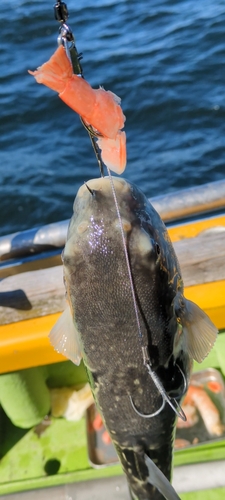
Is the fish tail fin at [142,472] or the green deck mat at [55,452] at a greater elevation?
the fish tail fin at [142,472]

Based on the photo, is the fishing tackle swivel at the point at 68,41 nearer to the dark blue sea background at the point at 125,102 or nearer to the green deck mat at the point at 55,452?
the green deck mat at the point at 55,452

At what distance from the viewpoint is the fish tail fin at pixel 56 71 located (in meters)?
1.52

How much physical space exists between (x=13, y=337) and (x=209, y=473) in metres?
1.35

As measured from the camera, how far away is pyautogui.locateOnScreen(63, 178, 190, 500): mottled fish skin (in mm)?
1774

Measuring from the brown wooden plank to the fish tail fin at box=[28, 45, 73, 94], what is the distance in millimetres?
1623

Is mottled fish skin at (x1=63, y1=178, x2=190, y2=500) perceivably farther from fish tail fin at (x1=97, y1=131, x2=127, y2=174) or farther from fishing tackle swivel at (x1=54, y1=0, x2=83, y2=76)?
fishing tackle swivel at (x1=54, y1=0, x2=83, y2=76)

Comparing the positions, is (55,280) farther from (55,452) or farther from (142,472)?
(55,452)

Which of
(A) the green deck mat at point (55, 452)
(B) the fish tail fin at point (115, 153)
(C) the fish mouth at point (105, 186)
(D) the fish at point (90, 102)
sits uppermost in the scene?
(D) the fish at point (90, 102)

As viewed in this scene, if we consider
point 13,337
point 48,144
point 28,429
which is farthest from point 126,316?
point 48,144

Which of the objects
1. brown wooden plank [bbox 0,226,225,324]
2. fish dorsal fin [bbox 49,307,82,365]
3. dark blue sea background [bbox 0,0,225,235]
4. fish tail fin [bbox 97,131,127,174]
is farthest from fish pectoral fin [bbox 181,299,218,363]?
dark blue sea background [bbox 0,0,225,235]

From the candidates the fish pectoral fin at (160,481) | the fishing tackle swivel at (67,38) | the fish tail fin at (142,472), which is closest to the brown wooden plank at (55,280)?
the fish tail fin at (142,472)

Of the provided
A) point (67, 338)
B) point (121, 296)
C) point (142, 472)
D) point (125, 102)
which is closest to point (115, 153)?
point (121, 296)

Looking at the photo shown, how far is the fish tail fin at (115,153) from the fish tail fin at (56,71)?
0.77ft

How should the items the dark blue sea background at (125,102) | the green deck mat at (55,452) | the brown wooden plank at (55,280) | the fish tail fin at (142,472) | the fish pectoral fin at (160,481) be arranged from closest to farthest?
the fish pectoral fin at (160,481), the fish tail fin at (142,472), the brown wooden plank at (55,280), the green deck mat at (55,452), the dark blue sea background at (125,102)
